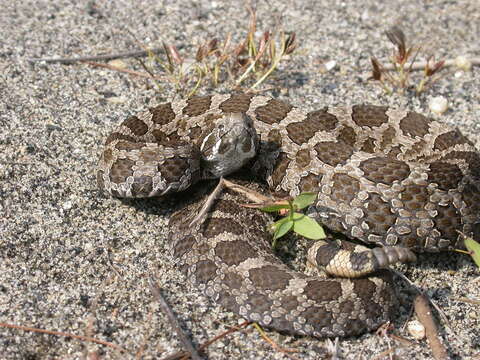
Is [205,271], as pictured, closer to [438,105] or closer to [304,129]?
[304,129]

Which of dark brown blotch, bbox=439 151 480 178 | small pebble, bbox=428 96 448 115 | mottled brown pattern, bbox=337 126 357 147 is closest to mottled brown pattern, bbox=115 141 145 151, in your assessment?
mottled brown pattern, bbox=337 126 357 147

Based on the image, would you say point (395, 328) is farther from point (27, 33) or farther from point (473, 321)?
point (27, 33)

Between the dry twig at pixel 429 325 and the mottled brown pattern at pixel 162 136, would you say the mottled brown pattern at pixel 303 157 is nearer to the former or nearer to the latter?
the mottled brown pattern at pixel 162 136

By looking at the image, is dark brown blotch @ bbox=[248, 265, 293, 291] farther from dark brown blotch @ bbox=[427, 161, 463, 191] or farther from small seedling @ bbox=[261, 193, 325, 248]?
dark brown blotch @ bbox=[427, 161, 463, 191]

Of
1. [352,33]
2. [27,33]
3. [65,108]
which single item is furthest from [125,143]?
[352,33]

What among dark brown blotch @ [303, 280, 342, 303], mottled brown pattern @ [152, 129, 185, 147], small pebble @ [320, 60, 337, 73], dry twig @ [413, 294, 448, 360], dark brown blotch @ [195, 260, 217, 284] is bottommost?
dark brown blotch @ [195, 260, 217, 284]

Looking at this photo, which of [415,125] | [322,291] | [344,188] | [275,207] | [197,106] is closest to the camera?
[322,291]

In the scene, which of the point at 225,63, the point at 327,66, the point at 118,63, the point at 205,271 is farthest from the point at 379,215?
the point at 118,63

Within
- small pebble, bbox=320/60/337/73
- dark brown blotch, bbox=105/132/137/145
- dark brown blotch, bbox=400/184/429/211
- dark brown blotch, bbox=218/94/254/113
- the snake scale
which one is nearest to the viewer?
the snake scale
